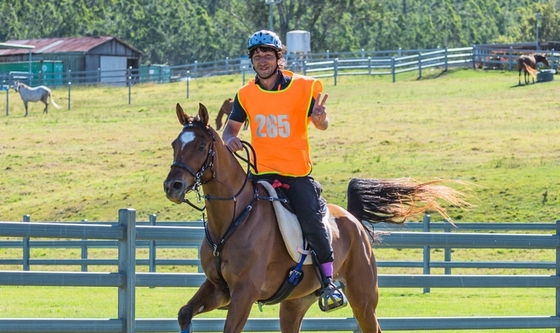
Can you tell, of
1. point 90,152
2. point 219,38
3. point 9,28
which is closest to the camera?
point 90,152

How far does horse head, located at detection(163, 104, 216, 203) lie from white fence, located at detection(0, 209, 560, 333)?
1129 millimetres

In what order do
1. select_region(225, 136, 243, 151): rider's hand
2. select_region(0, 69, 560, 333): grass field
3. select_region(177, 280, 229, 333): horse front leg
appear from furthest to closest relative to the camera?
select_region(0, 69, 560, 333): grass field < select_region(225, 136, 243, 151): rider's hand < select_region(177, 280, 229, 333): horse front leg

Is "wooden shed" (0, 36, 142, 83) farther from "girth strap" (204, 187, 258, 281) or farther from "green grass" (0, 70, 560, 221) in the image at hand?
"girth strap" (204, 187, 258, 281)

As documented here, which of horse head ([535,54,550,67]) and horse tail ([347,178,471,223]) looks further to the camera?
horse head ([535,54,550,67])

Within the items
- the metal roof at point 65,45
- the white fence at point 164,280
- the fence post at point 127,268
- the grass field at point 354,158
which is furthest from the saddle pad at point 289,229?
the metal roof at point 65,45

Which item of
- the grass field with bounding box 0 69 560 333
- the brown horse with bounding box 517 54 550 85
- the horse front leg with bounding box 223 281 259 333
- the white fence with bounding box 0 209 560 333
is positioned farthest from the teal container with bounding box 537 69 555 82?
the horse front leg with bounding box 223 281 259 333

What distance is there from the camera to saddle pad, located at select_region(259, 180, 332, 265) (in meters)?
7.73

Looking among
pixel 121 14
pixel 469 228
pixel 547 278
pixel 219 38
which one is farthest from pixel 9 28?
pixel 547 278

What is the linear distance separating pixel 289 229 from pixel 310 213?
215mm

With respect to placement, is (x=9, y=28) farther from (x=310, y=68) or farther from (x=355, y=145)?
(x=355, y=145)

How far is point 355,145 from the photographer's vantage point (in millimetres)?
34719

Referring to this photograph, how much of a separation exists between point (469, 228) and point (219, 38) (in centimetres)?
9904

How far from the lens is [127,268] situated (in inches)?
319

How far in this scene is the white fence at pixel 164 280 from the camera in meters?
7.82
